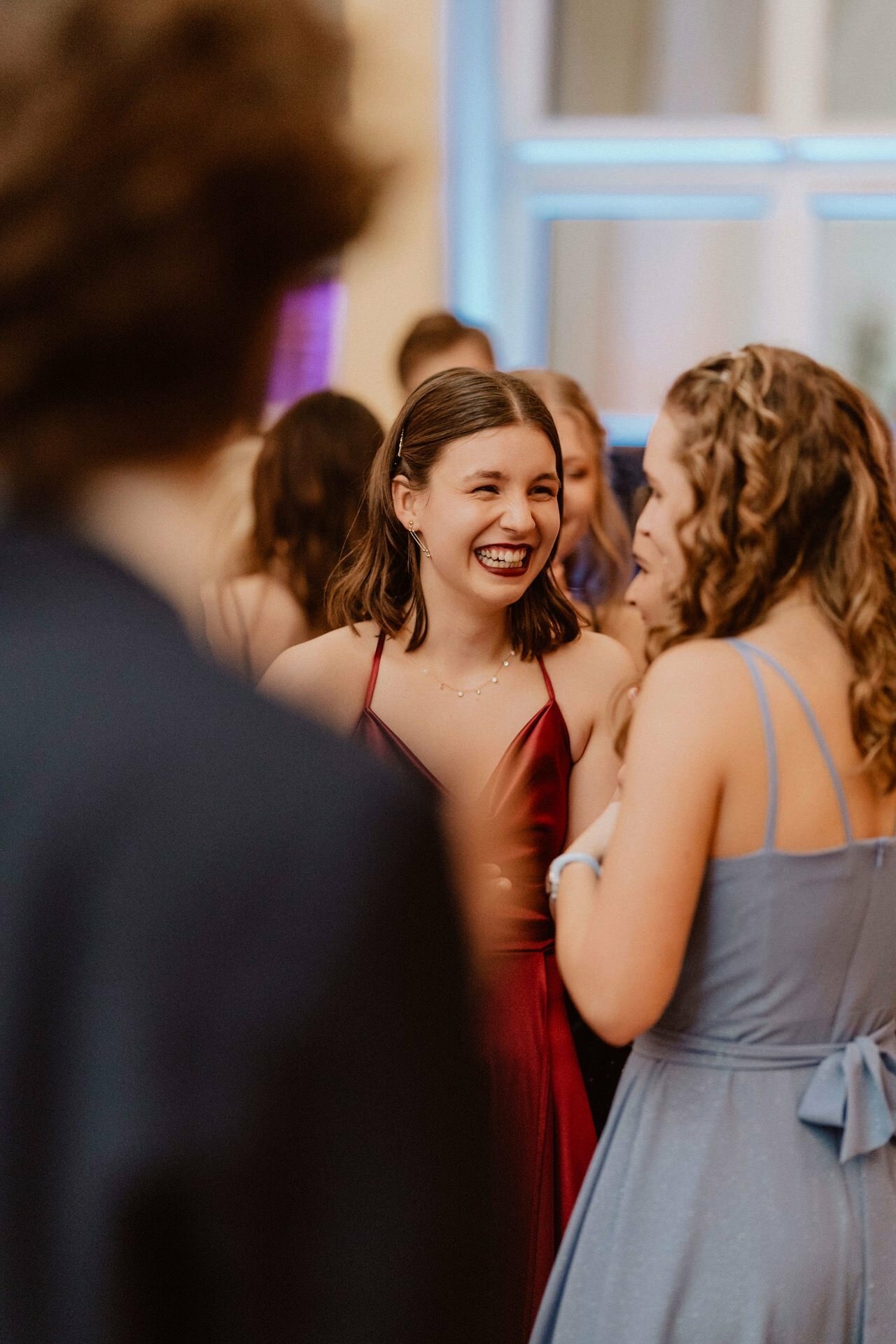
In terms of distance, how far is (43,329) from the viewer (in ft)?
1.83

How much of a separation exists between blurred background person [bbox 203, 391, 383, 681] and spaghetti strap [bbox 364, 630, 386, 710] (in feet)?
2.13

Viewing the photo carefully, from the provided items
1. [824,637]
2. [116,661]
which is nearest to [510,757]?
[824,637]

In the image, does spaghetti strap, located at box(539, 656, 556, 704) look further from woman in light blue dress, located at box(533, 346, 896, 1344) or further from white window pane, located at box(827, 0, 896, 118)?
white window pane, located at box(827, 0, 896, 118)

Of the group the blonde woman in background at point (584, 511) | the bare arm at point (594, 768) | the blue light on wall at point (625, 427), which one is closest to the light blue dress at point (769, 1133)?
the bare arm at point (594, 768)

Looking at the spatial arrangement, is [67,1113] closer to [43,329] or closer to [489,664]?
[43,329]

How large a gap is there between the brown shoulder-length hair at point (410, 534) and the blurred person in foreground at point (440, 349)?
1.30 m

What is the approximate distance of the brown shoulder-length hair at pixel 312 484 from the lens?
2.76 meters

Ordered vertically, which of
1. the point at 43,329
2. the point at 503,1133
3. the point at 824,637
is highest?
the point at 43,329

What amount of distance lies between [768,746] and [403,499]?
2.81 ft

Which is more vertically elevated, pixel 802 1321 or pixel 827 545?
pixel 827 545

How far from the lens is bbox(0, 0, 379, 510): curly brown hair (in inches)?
21.2

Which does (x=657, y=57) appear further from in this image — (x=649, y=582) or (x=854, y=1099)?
(x=854, y=1099)

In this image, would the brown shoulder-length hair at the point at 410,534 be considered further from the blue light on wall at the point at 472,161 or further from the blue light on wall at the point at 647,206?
the blue light on wall at the point at 647,206

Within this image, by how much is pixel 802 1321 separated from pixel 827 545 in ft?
2.59
